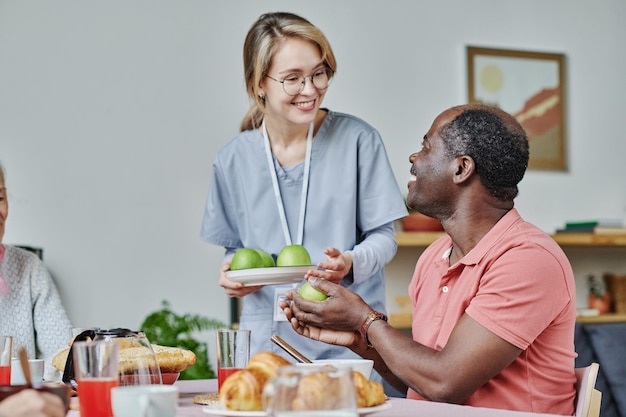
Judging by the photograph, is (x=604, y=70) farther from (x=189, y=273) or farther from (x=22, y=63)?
(x=22, y=63)

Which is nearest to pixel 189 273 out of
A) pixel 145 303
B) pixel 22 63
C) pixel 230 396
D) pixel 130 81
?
pixel 145 303

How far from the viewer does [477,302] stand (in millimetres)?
1702

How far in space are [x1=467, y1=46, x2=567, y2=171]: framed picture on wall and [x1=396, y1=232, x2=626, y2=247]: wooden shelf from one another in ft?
1.57

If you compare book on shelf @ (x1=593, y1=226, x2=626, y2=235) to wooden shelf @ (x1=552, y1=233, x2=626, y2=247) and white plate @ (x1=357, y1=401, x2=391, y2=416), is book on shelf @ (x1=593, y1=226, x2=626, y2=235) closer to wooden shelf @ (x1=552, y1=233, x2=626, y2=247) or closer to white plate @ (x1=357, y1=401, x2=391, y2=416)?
wooden shelf @ (x1=552, y1=233, x2=626, y2=247)

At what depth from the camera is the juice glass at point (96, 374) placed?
1235mm

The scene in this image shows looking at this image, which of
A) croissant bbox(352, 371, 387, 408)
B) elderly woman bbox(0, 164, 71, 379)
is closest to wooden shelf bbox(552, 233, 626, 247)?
elderly woman bbox(0, 164, 71, 379)

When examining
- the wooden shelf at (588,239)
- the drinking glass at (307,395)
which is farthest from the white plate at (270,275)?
the wooden shelf at (588,239)

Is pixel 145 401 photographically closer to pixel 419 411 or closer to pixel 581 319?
pixel 419 411

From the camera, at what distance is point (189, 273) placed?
4.27 meters

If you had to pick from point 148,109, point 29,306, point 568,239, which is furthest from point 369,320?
point 568,239

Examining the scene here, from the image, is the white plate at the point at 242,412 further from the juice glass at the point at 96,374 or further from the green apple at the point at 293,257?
the green apple at the point at 293,257

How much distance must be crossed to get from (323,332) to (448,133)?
0.51m

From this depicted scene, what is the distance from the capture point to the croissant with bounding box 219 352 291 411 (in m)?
1.21

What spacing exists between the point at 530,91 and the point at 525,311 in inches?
131
